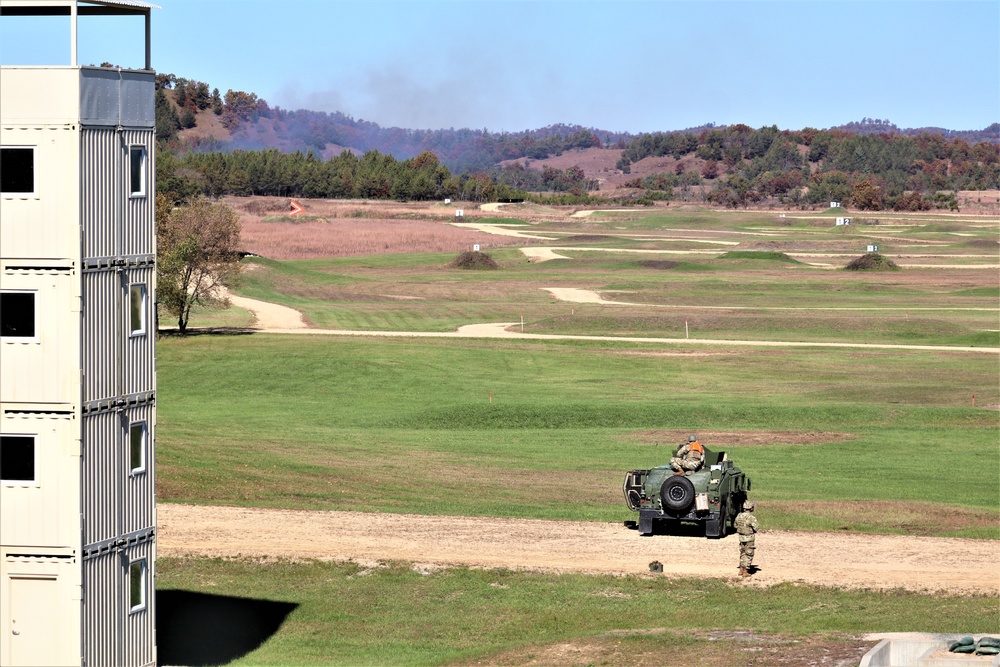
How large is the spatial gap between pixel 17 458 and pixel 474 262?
10459 cm

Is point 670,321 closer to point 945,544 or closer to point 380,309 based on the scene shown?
point 380,309

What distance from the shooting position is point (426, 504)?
38656mm

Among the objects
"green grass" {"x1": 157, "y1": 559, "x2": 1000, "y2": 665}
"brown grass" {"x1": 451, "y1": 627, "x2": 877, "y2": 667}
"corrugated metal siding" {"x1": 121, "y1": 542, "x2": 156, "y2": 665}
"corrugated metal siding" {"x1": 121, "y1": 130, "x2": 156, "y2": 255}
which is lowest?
"green grass" {"x1": 157, "y1": 559, "x2": 1000, "y2": 665}

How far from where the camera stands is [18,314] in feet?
72.5

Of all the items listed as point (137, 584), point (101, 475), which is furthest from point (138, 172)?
point (137, 584)

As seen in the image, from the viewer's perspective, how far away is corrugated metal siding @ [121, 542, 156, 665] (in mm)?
23234

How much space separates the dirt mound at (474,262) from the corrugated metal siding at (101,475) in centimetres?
10243

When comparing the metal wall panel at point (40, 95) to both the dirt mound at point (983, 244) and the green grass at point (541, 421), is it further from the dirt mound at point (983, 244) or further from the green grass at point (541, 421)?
the dirt mound at point (983, 244)

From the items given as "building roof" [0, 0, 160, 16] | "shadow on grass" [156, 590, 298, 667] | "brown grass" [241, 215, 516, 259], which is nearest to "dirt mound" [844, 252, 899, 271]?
"brown grass" [241, 215, 516, 259]

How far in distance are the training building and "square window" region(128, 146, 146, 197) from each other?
0.08 feet

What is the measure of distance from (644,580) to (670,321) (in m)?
55.7

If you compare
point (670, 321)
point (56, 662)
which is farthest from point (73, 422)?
point (670, 321)

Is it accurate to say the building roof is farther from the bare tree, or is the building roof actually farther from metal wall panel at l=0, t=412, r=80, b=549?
the bare tree

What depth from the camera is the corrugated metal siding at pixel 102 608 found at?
22328mm
